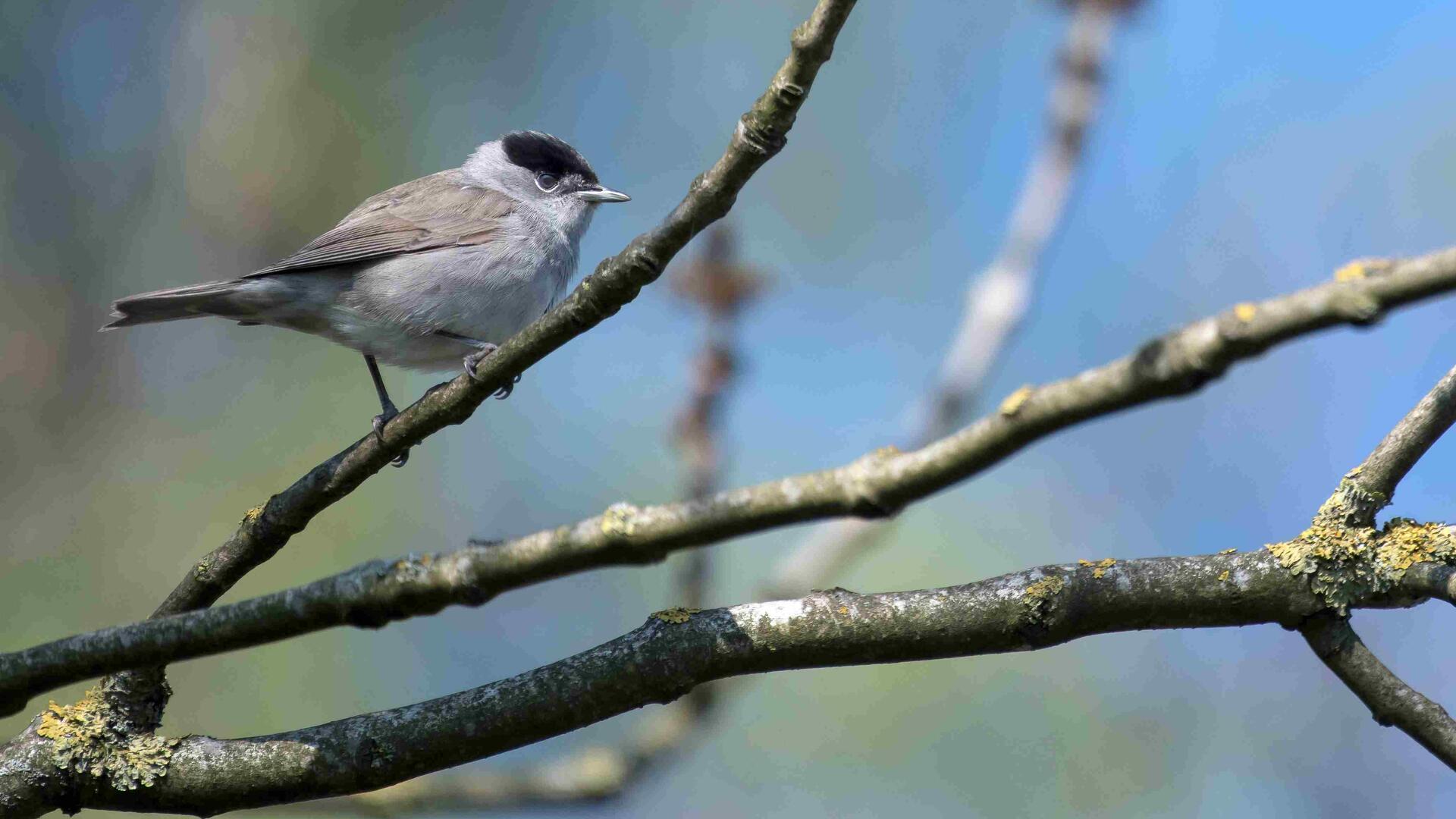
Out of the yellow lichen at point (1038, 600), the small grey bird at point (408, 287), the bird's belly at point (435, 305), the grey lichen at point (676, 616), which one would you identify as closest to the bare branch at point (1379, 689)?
the yellow lichen at point (1038, 600)

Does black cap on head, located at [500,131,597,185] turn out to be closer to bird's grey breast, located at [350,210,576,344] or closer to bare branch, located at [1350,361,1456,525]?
bird's grey breast, located at [350,210,576,344]

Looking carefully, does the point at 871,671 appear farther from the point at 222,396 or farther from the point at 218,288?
the point at 222,396

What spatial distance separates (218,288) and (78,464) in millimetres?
4615

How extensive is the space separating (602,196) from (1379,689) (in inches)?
212

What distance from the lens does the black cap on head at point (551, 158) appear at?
25.5 feet

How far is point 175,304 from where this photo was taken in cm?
594

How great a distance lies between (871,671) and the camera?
8.26m

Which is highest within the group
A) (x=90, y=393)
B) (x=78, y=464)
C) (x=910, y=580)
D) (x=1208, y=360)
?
(x=90, y=393)

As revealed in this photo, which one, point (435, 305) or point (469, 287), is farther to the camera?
point (469, 287)

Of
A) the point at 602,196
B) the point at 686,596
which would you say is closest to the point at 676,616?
the point at 686,596

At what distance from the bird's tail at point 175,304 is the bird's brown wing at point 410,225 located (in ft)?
0.78

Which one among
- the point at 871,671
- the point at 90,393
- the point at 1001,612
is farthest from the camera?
the point at 90,393

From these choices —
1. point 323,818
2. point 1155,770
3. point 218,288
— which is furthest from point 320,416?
point 1155,770

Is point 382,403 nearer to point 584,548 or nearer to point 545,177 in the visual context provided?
point 545,177
